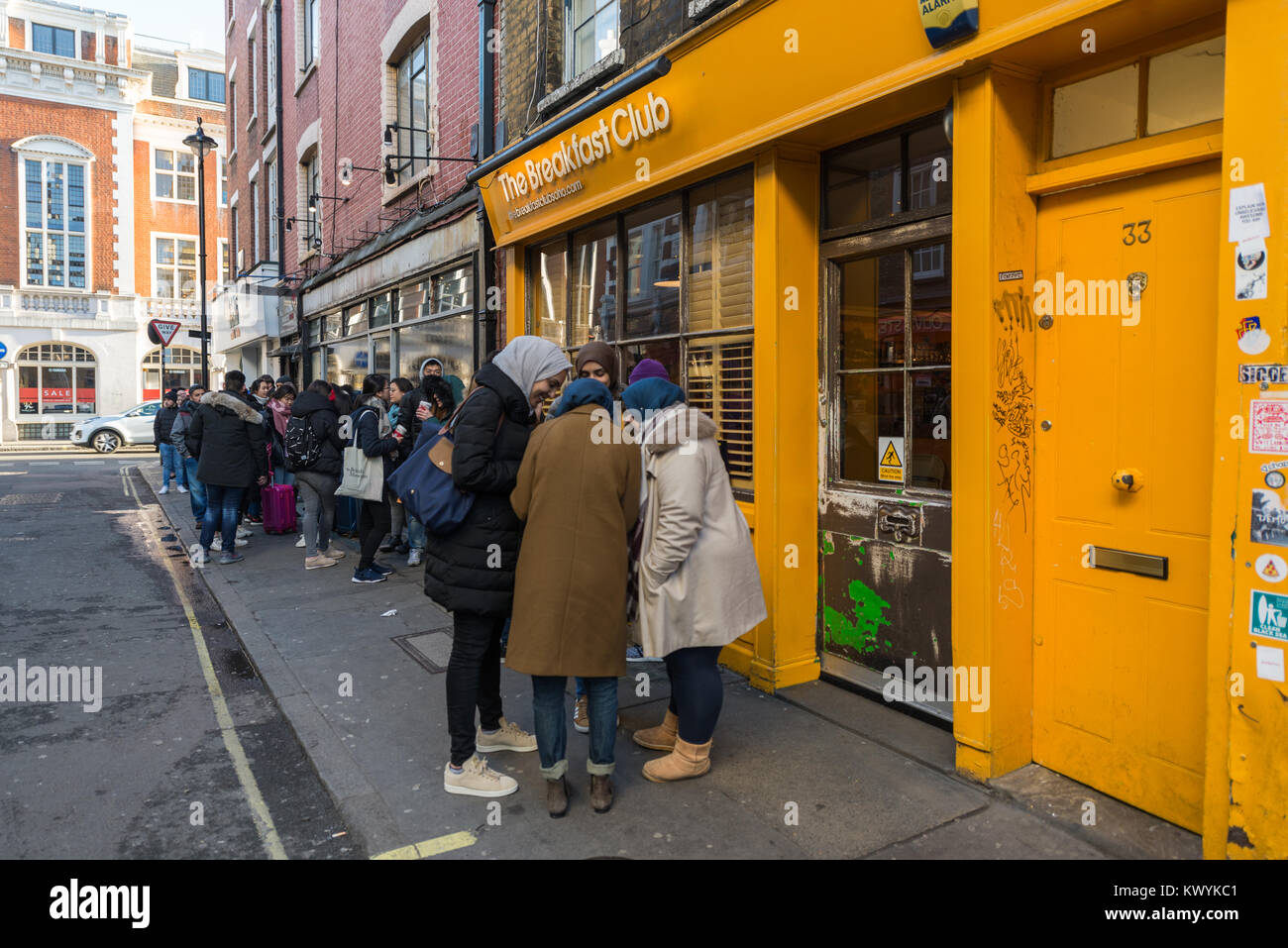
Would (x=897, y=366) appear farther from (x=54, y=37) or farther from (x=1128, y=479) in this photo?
(x=54, y=37)

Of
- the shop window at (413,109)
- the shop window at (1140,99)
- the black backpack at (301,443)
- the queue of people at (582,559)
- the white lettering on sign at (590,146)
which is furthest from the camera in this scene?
the shop window at (413,109)

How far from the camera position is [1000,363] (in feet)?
11.8

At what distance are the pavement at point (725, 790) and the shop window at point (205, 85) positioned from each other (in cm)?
3857

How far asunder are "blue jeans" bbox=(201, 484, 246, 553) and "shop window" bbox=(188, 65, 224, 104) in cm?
3438

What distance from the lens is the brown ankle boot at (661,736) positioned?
4.18m

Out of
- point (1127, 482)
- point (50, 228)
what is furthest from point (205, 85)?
point (1127, 482)

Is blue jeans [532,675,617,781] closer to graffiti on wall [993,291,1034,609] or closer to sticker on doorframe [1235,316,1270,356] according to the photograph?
graffiti on wall [993,291,1034,609]

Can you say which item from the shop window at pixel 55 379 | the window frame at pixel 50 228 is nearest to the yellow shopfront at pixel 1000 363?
the shop window at pixel 55 379

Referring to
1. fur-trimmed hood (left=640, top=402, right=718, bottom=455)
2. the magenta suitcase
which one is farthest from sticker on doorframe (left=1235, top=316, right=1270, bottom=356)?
the magenta suitcase

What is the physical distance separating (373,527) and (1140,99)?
22.2 feet

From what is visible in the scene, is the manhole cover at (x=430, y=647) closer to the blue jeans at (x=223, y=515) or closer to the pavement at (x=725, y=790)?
the pavement at (x=725, y=790)

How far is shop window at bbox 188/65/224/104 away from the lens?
35656mm

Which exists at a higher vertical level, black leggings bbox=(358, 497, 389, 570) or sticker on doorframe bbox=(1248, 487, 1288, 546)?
sticker on doorframe bbox=(1248, 487, 1288, 546)

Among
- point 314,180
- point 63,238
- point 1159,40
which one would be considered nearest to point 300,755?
point 1159,40
